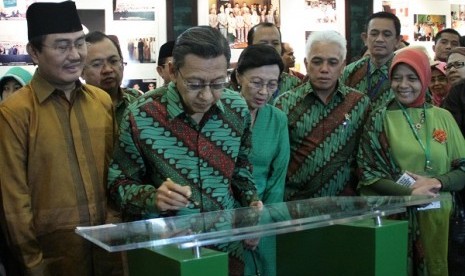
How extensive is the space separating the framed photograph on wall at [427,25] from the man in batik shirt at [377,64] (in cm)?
241

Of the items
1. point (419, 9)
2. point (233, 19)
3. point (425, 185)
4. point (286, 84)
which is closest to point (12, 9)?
point (233, 19)

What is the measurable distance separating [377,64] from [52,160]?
94.3 inches

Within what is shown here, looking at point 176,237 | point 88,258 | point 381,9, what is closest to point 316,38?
point 88,258

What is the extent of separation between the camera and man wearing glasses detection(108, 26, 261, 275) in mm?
2322

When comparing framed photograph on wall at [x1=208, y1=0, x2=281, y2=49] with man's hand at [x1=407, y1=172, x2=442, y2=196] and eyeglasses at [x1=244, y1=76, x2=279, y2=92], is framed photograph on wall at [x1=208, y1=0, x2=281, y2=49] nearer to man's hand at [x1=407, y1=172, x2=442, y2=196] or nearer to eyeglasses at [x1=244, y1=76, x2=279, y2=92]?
eyeglasses at [x1=244, y1=76, x2=279, y2=92]

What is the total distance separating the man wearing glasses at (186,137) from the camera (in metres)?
2.32

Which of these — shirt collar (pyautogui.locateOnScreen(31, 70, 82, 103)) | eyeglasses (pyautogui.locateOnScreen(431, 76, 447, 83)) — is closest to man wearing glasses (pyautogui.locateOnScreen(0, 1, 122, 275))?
shirt collar (pyautogui.locateOnScreen(31, 70, 82, 103))

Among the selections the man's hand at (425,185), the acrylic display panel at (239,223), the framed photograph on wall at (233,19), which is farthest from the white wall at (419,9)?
the acrylic display panel at (239,223)

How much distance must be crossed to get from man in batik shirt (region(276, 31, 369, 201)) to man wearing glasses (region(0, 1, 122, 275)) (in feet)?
3.71

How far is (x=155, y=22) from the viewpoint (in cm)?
557

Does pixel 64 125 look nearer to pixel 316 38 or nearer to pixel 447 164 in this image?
pixel 316 38

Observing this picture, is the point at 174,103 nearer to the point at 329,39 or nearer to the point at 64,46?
the point at 64,46

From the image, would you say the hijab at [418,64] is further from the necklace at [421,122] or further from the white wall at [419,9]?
the white wall at [419,9]

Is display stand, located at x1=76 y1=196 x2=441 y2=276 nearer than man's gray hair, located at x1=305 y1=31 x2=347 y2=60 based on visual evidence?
Yes
